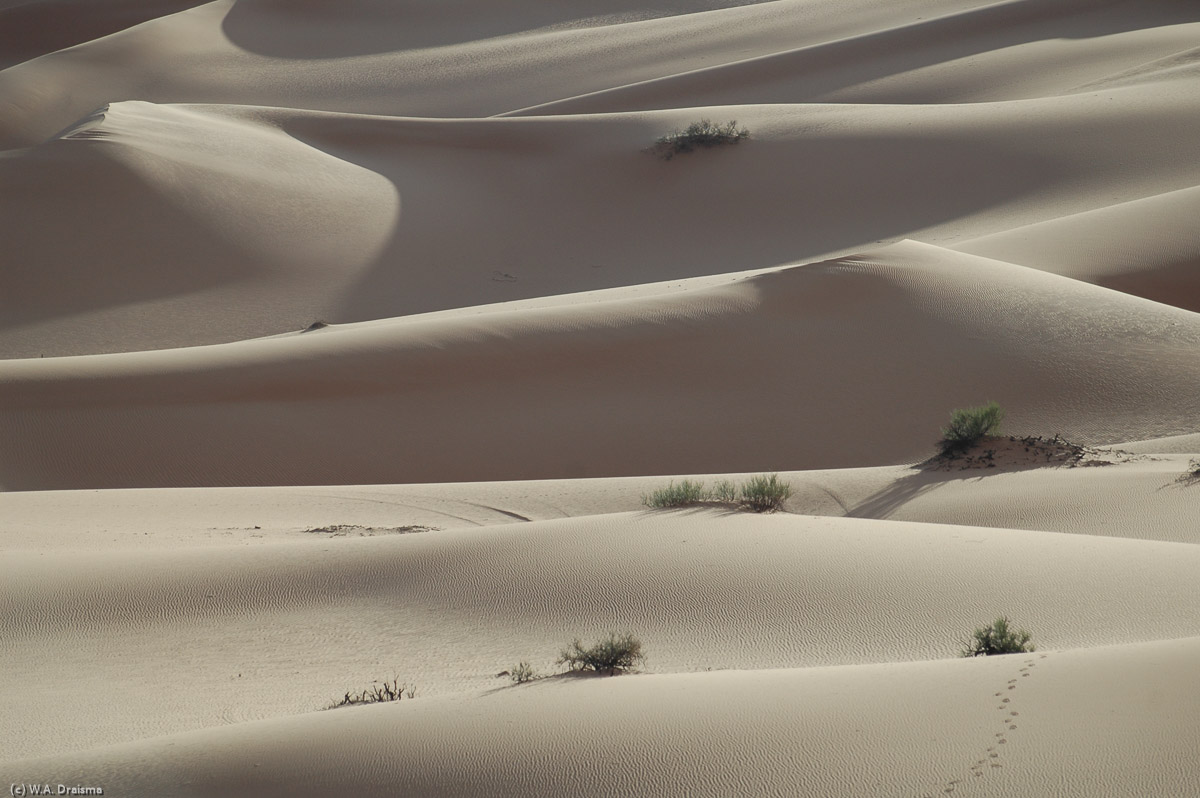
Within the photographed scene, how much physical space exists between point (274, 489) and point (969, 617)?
6.58 metres

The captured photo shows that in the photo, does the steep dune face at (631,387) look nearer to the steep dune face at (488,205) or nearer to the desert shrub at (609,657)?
the steep dune face at (488,205)

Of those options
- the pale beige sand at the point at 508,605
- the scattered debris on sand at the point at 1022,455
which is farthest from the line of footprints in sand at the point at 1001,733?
the scattered debris on sand at the point at 1022,455

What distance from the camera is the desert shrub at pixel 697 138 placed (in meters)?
24.8

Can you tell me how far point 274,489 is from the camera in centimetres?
1008

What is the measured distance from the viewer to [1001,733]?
11.7 ft

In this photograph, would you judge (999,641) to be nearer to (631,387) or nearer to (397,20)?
(631,387)

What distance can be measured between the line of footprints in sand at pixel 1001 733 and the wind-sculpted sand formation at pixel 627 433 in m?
0.02

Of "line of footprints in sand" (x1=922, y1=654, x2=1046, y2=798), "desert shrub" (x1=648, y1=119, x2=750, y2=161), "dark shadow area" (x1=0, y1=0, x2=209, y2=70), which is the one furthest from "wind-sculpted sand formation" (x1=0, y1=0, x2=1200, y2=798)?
"dark shadow area" (x1=0, y1=0, x2=209, y2=70)

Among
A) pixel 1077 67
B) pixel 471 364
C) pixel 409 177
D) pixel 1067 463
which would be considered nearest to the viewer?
pixel 1067 463

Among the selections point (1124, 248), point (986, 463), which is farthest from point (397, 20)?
point (986, 463)

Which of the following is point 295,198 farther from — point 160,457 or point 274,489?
point 274,489

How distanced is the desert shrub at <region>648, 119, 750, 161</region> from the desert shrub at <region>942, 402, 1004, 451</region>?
1562 centimetres

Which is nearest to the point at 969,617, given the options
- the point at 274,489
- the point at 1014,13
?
the point at 274,489

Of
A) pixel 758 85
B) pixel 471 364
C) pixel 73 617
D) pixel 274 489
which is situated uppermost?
pixel 758 85
